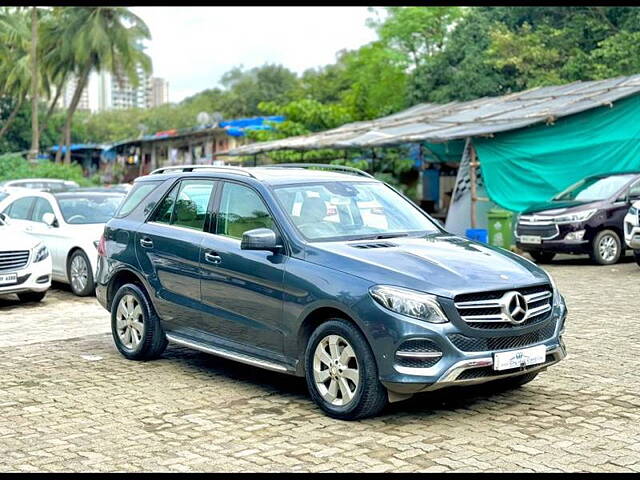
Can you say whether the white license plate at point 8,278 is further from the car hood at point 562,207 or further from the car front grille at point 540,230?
the car hood at point 562,207

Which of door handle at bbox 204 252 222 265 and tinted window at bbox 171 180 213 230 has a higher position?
tinted window at bbox 171 180 213 230

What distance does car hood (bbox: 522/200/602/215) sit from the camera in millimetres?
16828

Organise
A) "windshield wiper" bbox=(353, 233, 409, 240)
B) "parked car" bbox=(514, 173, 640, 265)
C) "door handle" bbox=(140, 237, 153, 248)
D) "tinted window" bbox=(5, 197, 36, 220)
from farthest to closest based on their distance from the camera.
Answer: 1. "parked car" bbox=(514, 173, 640, 265)
2. "tinted window" bbox=(5, 197, 36, 220)
3. "door handle" bbox=(140, 237, 153, 248)
4. "windshield wiper" bbox=(353, 233, 409, 240)

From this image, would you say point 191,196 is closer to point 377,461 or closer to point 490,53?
point 377,461

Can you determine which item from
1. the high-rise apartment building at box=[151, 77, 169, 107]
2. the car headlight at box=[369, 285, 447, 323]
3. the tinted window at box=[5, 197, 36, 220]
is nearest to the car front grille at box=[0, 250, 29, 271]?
the tinted window at box=[5, 197, 36, 220]

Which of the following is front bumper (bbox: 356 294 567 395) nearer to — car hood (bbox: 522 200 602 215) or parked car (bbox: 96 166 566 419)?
parked car (bbox: 96 166 566 419)

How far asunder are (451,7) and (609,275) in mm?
25867

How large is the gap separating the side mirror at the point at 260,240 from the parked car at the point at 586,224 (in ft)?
35.5

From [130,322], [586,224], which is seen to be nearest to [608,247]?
[586,224]

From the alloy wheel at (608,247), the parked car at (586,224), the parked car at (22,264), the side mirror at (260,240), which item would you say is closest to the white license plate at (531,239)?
the parked car at (586,224)

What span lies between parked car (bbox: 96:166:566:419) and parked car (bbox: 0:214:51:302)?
13.4ft

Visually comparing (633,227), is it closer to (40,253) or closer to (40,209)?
(40,253)

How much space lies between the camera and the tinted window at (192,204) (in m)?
8.02

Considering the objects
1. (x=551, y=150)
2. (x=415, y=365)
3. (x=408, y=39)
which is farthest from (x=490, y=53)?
(x=415, y=365)
